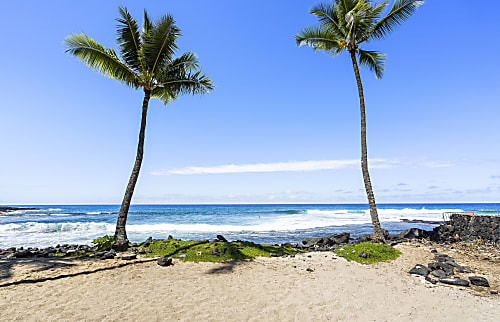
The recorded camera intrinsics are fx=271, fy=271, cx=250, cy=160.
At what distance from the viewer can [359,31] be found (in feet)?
44.6

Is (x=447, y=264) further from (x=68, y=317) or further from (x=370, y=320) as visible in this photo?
(x=68, y=317)

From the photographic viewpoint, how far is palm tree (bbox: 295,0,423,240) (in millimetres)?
12875

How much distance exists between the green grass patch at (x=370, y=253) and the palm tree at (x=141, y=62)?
28.9ft

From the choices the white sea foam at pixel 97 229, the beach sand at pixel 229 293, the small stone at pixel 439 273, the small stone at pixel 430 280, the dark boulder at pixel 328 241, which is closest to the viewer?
the beach sand at pixel 229 293

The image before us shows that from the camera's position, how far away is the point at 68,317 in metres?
Result: 5.07

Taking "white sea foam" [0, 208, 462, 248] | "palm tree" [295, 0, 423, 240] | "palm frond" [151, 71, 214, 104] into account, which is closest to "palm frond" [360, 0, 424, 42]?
"palm tree" [295, 0, 423, 240]

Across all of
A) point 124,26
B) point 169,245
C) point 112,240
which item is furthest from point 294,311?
point 124,26

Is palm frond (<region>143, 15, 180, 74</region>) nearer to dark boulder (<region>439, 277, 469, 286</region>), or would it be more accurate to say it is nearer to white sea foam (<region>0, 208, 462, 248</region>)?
dark boulder (<region>439, 277, 469, 286</region>)

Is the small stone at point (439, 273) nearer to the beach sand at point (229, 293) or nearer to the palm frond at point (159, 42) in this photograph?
the beach sand at point (229, 293)

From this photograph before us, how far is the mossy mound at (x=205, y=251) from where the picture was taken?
31.7 ft

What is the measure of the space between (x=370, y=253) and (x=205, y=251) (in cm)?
620

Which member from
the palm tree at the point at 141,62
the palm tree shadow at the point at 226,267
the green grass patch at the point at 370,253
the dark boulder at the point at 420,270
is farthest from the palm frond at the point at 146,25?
the dark boulder at the point at 420,270

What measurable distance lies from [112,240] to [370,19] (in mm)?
15435

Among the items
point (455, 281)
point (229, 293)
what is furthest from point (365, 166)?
point (229, 293)
